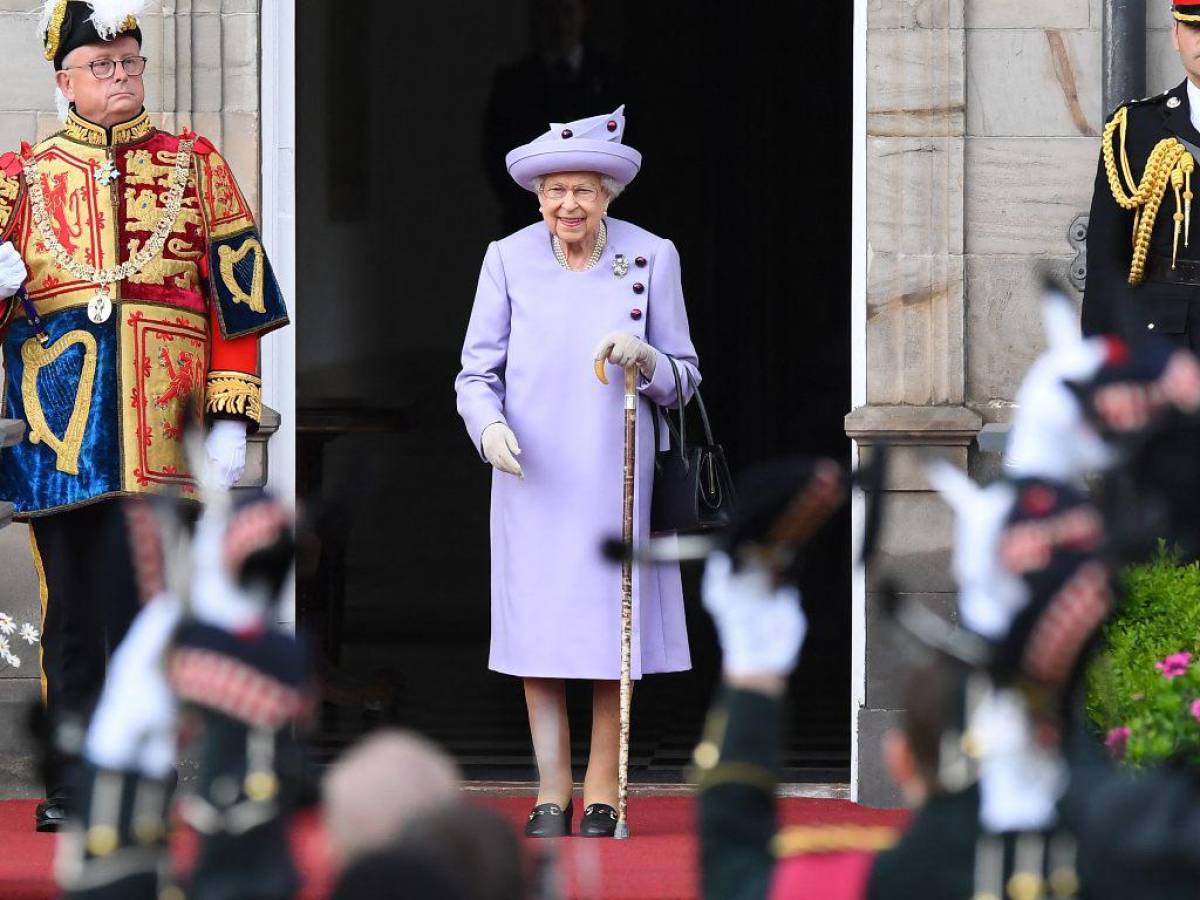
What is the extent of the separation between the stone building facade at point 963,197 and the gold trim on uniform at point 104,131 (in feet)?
7.05

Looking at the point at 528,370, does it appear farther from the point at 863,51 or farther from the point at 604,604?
the point at 863,51

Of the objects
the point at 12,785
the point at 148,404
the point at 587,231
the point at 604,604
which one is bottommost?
the point at 12,785

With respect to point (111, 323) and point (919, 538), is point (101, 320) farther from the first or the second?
point (919, 538)

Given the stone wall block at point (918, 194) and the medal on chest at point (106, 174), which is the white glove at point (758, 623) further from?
the stone wall block at point (918, 194)

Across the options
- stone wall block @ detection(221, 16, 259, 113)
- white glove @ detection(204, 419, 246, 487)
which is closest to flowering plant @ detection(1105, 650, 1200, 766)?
white glove @ detection(204, 419, 246, 487)

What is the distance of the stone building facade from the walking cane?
1217 mm

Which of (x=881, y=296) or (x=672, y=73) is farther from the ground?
(x=672, y=73)

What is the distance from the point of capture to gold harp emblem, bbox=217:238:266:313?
19.7 feet

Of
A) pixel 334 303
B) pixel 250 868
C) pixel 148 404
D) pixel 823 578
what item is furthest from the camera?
pixel 334 303

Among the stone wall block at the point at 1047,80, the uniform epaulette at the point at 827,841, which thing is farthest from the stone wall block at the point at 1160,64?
the uniform epaulette at the point at 827,841

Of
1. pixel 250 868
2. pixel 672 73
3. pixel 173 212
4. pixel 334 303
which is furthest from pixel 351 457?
pixel 250 868

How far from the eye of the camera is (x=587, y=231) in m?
6.01

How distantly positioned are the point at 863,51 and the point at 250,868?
191 inches

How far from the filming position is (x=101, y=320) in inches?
233
